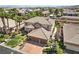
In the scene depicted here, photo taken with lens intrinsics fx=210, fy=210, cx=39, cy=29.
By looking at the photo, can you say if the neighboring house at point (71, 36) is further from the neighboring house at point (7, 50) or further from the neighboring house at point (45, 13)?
the neighboring house at point (7, 50)

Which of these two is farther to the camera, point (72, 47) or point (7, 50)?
point (7, 50)

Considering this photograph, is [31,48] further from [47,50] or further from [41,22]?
[41,22]

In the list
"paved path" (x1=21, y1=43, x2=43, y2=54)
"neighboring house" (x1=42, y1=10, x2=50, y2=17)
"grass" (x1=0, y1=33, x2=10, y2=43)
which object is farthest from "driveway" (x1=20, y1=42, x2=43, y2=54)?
"neighboring house" (x1=42, y1=10, x2=50, y2=17)

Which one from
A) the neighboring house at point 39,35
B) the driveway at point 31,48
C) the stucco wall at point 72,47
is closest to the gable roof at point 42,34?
the neighboring house at point 39,35

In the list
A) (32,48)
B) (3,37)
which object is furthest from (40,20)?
(3,37)
